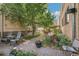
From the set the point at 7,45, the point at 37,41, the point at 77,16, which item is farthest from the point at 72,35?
the point at 7,45

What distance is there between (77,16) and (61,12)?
196 mm

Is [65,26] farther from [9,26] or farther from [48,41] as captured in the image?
[9,26]

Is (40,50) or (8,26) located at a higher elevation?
(8,26)

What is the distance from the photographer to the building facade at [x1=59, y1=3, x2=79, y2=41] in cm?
194

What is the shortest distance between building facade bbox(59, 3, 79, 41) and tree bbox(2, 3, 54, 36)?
0.15m

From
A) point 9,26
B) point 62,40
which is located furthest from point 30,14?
point 62,40

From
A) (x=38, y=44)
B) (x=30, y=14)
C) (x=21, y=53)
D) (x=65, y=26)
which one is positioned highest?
(x=30, y=14)

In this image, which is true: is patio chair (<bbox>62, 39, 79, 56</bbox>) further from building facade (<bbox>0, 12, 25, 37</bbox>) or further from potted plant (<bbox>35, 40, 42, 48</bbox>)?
building facade (<bbox>0, 12, 25, 37</bbox>)

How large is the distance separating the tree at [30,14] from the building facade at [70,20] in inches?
6.0

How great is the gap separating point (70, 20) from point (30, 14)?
490mm

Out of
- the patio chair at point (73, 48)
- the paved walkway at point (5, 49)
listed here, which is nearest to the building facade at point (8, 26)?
the paved walkway at point (5, 49)

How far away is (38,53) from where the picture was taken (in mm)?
1976

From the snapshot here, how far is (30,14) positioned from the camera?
198cm

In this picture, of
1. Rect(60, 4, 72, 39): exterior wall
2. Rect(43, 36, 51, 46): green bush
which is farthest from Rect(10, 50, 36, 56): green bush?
Rect(60, 4, 72, 39): exterior wall
